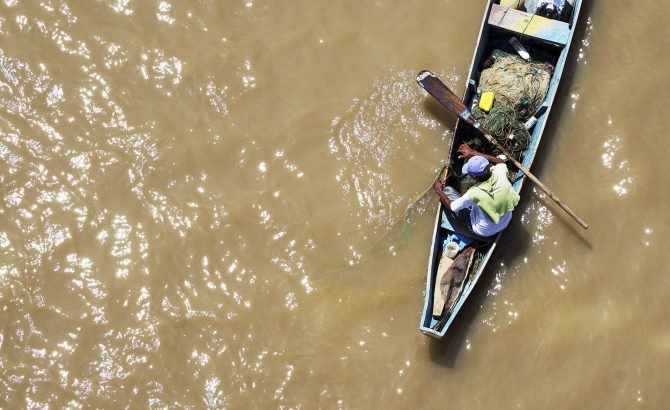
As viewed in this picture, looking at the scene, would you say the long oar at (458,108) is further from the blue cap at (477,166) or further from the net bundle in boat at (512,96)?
the blue cap at (477,166)

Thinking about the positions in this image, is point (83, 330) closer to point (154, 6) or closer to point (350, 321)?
point (350, 321)

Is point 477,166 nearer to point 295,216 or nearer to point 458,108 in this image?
point 458,108

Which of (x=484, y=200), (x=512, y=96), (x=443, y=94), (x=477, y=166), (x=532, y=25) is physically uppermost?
(x=443, y=94)

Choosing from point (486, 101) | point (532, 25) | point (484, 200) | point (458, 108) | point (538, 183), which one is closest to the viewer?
point (484, 200)

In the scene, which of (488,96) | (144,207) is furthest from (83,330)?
(488,96)

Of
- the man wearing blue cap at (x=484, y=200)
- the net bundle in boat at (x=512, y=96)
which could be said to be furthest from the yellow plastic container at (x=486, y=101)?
the man wearing blue cap at (x=484, y=200)

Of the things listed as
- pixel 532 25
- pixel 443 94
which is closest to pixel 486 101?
pixel 443 94
